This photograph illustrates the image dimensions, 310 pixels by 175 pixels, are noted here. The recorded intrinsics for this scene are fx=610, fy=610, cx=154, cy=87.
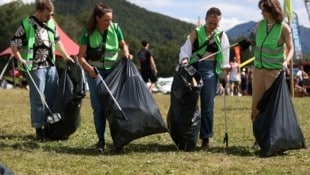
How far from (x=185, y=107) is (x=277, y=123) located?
2.86 ft

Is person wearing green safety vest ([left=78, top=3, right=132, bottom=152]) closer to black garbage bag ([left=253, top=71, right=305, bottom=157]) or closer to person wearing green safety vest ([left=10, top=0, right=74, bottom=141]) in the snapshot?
person wearing green safety vest ([left=10, top=0, right=74, bottom=141])

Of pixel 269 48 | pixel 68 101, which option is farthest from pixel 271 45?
pixel 68 101

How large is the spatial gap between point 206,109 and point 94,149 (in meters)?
1.19

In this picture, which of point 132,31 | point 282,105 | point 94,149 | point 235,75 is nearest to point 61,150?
point 94,149

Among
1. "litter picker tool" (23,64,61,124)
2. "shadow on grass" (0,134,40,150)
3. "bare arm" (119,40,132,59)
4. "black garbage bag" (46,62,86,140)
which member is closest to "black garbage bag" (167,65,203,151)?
"bare arm" (119,40,132,59)

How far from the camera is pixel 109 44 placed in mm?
5902

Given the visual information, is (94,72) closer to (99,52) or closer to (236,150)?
(99,52)

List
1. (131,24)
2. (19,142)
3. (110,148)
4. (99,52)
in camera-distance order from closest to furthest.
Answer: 1. (99,52)
2. (110,148)
3. (19,142)
4. (131,24)

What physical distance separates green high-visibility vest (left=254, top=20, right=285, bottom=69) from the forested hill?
218 feet

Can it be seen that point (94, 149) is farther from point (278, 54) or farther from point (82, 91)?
point (278, 54)

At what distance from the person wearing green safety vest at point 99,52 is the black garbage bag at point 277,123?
140 cm

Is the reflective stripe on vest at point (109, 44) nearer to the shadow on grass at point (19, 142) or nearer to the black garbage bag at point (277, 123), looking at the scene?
the shadow on grass at point (19, 142)

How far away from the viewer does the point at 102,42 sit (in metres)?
5.87

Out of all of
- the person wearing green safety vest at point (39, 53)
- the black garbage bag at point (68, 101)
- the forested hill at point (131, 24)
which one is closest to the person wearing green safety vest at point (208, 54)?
the black garbage bag at point (68, 101)
